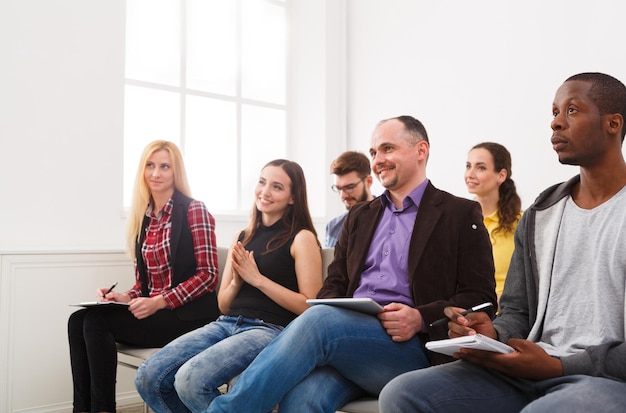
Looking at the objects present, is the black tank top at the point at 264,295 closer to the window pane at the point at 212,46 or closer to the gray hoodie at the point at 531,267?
the gray hoodie at the point at 531,267

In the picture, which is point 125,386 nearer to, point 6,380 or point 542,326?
point 6,380

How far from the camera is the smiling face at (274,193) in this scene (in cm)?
278

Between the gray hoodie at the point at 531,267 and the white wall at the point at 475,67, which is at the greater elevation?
the white wall at the point at 475,67

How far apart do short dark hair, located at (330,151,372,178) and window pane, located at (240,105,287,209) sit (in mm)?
1751

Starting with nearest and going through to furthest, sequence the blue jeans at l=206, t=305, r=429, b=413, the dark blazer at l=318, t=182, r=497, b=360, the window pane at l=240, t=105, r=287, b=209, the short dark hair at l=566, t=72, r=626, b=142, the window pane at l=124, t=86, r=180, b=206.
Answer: the short dark hair at l=566, t=72, r=626, b=142 → the blue jeans at l=206, t=305, r=429, b=413 → the dark blazer at l=318, t=182, r=497, b=360 → the window pane at l=124, t=86, r=180, b=206 → the window pane at l=240, t=105, r=287, b=209

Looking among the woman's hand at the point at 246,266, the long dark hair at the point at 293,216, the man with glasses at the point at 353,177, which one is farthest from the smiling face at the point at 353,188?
the woman's hand at the point at 246,266

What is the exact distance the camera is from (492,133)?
4.52 meters

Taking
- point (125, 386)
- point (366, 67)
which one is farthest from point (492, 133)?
point (125, 386)

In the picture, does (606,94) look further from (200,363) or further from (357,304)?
(200,363)

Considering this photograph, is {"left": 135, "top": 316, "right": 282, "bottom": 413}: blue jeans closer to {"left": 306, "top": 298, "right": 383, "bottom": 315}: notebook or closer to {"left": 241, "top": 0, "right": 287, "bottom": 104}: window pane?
{"left": 306, "top": 298, "right": 383, "bottom": 315}: notebook

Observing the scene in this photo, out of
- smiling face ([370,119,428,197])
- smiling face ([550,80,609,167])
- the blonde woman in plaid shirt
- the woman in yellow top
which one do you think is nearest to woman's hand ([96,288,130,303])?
the blonde woman in plaid shirt

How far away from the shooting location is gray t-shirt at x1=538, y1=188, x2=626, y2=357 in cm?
160

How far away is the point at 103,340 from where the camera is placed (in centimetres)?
281

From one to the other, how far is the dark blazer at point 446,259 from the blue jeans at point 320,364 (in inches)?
6.4
